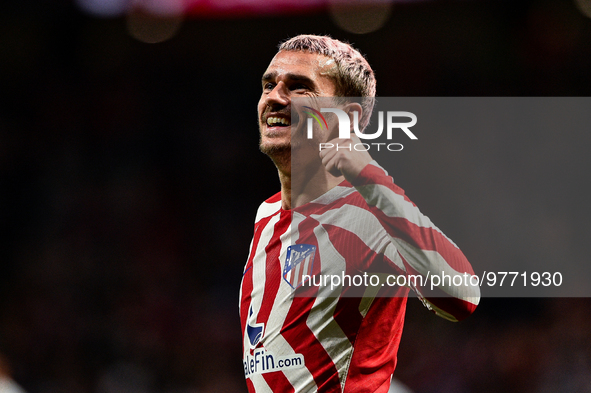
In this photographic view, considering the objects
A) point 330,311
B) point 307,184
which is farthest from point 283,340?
point 307,184

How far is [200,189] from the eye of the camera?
7277mm

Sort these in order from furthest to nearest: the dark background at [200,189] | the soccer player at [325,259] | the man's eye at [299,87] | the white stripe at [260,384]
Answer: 1. the dark background at [200,189]
2. the man's eye at [299,87]
3. the white stripe at [260,384]
4. the soccer player at [325,259]

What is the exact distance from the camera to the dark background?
18.6 feet

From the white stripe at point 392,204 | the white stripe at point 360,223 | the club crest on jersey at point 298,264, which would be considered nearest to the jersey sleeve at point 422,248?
the white stripe at point 392,204

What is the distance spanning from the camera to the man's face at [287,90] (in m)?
2.04

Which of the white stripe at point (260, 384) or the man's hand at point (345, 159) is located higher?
the man's hand at point (345, 159)

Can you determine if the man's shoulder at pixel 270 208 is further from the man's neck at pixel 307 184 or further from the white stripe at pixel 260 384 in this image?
the white stripe at pixel 260 384

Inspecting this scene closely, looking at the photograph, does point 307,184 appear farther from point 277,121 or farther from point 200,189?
point 200,189

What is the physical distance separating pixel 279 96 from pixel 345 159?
537 millimetres

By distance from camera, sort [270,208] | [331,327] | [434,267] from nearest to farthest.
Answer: [434,267], [331,327], [270,208]

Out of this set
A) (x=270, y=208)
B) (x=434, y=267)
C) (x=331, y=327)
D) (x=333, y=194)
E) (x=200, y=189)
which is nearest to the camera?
(x=434, y=267)

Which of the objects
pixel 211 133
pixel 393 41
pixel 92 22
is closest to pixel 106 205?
pixel 211 133

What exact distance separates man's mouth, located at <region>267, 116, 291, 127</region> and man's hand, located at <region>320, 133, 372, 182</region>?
15.2 inches

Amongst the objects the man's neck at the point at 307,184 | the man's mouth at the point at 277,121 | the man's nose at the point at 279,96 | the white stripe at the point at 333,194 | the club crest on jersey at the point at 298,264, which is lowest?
the club crest on jersey at the point at 298,264
